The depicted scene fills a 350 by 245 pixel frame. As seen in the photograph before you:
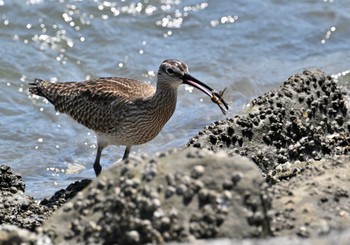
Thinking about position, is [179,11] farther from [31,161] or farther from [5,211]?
[5,211]

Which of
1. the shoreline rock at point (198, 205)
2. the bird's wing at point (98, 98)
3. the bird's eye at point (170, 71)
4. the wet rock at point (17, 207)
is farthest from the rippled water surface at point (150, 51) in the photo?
the shoreline rock at point (198, 205)

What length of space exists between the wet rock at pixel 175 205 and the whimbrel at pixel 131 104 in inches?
164

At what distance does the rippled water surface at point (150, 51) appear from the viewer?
39.7ft

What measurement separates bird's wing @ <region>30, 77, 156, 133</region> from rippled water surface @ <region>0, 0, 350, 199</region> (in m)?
0.94

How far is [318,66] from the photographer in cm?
1402

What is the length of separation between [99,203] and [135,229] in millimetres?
313

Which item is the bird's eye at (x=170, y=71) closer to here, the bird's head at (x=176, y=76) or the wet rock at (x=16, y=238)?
the bird's head at (x=176, y=76)

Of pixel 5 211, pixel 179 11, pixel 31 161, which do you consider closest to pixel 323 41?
pixel 179 11

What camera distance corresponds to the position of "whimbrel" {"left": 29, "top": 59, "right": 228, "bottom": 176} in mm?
9812

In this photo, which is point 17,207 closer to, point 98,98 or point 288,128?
point 288,128

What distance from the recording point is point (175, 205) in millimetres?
5340

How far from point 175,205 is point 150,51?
9730mm

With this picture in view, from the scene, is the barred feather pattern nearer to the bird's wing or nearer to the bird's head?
the bird's wing

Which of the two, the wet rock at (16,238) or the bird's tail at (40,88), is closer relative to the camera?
the wet rock at (16,238)
